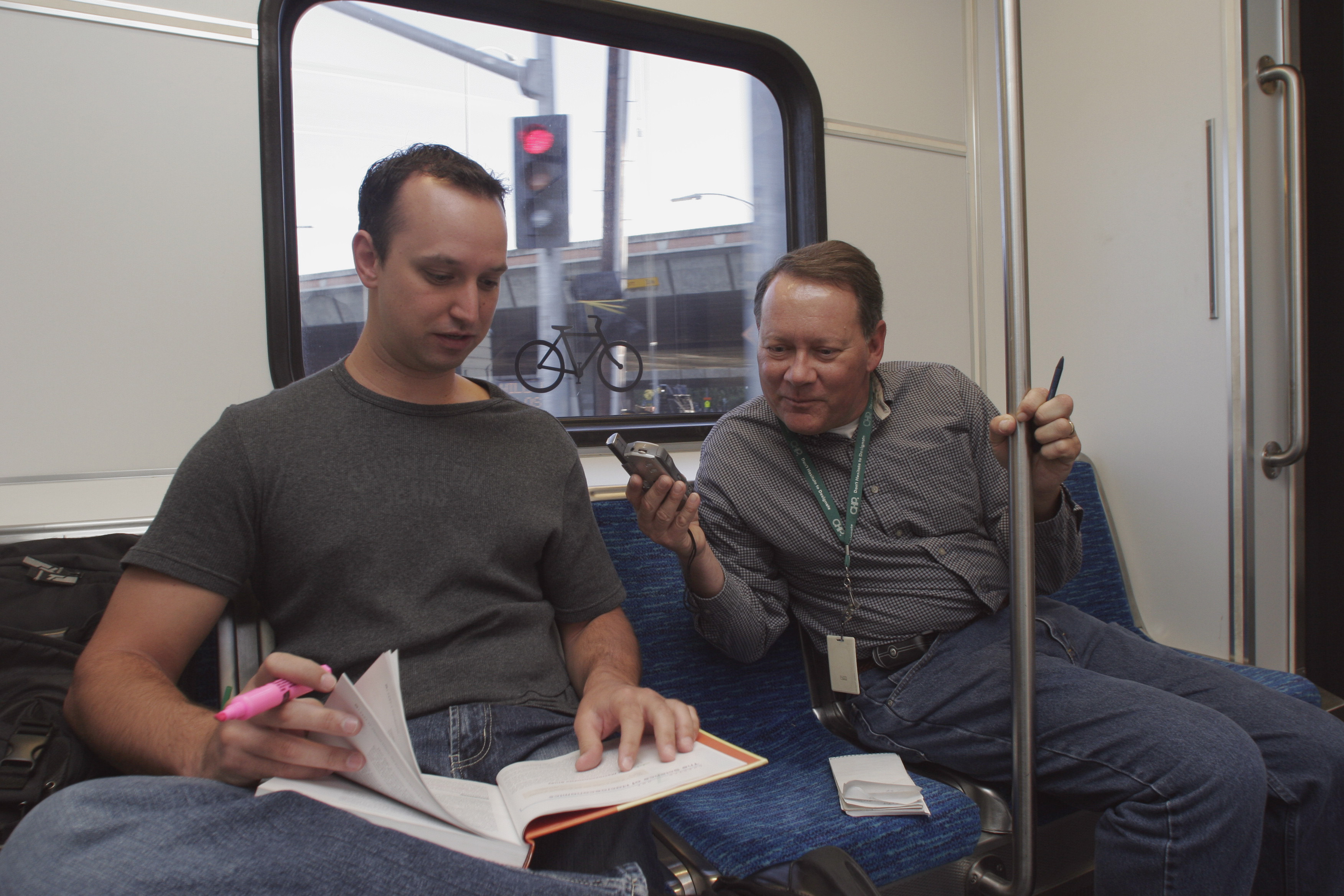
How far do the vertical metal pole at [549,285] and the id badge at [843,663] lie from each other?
1276 millimetres

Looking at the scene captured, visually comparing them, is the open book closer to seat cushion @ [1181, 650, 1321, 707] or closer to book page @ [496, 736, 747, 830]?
book page @ [496, 736, 747, 830]

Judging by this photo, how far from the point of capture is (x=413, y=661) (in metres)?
1.41

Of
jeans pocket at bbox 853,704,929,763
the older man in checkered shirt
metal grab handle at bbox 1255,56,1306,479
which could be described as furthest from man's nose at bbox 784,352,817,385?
metal grab handle at bbox 1255,56,1306,479

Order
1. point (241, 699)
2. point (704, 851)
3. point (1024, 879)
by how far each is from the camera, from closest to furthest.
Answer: point (241, 699), point (1024, 879), point (704, 851)

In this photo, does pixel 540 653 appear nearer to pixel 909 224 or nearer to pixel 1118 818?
pixel 1118 818

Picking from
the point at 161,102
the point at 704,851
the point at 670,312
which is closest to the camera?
the point at 704,851

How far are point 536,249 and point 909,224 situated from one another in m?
1.44

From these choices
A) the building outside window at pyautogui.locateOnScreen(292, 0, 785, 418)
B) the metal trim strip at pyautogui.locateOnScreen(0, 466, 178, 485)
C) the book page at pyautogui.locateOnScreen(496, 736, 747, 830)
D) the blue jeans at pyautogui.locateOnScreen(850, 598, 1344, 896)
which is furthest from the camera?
the building outside window at pyautogui.locateOnScreen(292, 0, 785, 418)

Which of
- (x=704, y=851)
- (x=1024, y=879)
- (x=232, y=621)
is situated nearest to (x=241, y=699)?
(x=232, y=621)

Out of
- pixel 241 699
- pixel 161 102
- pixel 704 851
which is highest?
pixel 161 102

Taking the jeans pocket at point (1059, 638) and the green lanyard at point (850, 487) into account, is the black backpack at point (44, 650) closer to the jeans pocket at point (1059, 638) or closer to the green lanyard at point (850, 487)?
the green lanyard at point (850, 487)

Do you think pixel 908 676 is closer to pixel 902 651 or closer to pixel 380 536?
pixel 902 651

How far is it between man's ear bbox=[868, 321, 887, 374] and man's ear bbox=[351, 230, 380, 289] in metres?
1.11

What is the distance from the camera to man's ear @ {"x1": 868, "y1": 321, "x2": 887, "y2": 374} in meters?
2.01
